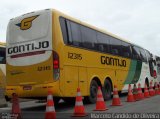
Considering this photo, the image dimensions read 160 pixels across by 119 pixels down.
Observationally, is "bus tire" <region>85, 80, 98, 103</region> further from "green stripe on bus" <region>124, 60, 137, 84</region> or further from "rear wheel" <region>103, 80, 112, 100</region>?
"green stripe on bus" <region>124, 60, 137, 84</region>

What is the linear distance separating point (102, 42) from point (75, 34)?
304 cm

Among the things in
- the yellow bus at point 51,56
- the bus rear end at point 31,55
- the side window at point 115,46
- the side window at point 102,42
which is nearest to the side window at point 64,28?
the yellow bus at point 51,56

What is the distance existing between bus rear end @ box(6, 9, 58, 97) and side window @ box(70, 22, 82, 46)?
4.27ft

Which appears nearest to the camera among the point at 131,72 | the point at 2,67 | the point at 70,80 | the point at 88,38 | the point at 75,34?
the point at 70,80

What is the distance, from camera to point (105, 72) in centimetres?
1692

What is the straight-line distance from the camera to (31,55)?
13.3 meters

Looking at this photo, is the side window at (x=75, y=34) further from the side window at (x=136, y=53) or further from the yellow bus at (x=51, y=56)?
the side window at (x=136, y=53)

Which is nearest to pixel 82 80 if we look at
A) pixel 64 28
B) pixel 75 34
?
pixel 75 34

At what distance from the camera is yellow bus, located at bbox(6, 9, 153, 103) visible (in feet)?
42.1

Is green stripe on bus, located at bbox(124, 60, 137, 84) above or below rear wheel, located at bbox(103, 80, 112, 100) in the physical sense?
above

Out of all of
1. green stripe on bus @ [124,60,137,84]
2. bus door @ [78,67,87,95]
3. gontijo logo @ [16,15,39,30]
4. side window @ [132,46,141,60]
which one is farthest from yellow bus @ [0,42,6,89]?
side window @ [132,46,141,60]

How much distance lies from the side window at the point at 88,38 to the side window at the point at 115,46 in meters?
2.30

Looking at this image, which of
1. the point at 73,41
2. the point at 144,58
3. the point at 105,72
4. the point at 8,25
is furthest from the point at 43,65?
the point at 144,58

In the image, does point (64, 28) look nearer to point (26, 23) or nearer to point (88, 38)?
point (26, 23)
